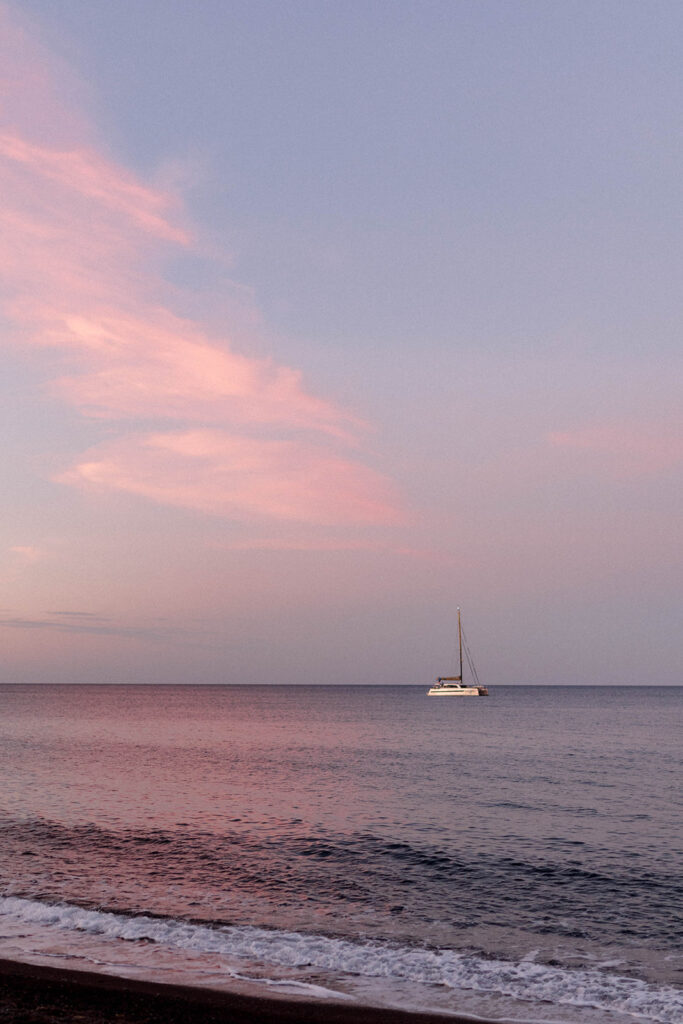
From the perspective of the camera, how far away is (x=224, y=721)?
147875mm

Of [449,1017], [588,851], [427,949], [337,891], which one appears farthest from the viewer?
[588,851]

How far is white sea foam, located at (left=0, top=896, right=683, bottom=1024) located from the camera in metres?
16.2

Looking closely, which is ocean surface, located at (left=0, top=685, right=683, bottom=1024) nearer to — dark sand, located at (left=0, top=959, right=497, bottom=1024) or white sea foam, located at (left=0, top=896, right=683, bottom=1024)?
white sea foam, located at (left=0, top=896, right=683, bottom=1024)

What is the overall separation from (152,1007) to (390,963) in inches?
243

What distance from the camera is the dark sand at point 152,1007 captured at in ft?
46.2

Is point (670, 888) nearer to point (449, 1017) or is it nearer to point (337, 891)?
point (337, 891)

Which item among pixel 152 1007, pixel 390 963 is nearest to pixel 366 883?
pixel 390 963

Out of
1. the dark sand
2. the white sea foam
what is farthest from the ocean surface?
the dark sand

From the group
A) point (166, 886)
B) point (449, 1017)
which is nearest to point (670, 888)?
point (449, 1017)

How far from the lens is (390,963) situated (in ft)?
60.2

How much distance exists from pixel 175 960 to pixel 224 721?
441 ft

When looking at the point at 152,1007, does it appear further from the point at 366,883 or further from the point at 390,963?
the point at 366,883

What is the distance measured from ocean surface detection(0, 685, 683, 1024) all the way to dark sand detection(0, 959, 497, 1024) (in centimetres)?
96

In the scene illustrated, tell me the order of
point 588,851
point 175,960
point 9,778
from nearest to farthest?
point 175,960
point 588,851
point 9,778
